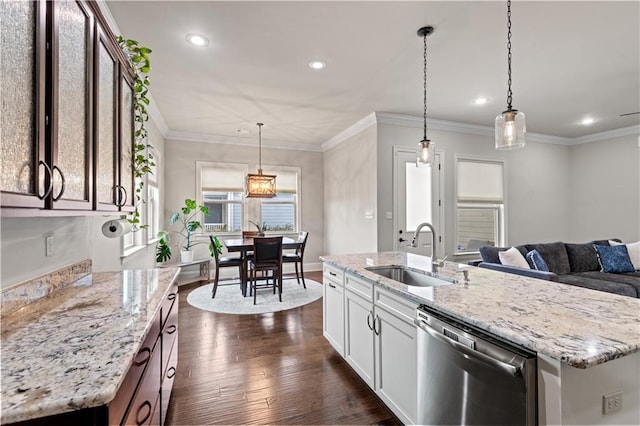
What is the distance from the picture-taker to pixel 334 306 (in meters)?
2.63

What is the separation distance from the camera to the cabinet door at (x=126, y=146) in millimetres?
1877

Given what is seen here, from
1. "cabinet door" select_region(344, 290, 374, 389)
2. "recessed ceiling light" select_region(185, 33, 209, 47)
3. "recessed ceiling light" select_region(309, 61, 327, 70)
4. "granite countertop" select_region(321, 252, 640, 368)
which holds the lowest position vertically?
"cabinet door" select_region(344, 290, 374, 389)

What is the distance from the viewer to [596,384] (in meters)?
0.98

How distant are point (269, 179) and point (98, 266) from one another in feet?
9.94

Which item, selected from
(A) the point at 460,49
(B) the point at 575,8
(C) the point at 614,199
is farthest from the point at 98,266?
(C) the point at 614,199

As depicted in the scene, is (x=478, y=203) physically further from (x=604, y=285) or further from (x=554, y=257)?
(x=604, y=285)

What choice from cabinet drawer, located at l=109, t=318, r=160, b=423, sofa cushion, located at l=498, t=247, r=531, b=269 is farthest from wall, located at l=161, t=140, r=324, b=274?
cabinet drawer, located at l=109, t=318, r=160, b=423

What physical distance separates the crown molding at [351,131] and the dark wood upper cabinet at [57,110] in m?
3.61

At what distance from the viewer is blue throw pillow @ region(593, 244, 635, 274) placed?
3.99 m

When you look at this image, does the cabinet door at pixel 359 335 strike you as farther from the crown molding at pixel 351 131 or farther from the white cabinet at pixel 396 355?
the crown molding at pixel 351 131

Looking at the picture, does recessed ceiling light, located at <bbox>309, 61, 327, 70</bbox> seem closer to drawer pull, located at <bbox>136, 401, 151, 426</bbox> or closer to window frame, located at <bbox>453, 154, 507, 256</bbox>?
drawer pull, located at <bbox>136, 401, 151, 426</bbox>

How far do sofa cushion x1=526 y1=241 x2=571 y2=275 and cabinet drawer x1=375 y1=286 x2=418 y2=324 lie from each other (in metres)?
3.11

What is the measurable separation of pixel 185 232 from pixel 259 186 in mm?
1971

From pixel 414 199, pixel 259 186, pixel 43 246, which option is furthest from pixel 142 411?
pixel 414 199
